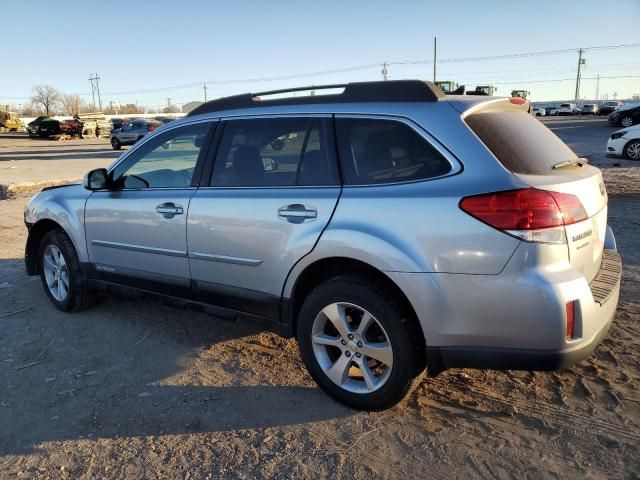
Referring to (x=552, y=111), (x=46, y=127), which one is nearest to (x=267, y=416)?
(x=46, y=127)

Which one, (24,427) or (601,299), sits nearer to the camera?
(601,299)

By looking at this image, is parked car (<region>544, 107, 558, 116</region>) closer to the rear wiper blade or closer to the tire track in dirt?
the rear wiper blade

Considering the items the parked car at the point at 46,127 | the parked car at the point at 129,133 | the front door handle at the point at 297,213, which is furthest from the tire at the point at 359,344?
the parked car at the point at 46,127

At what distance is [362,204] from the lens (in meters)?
2.95

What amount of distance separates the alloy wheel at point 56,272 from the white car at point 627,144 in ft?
49.9

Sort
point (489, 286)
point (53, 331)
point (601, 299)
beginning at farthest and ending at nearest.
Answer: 1. point (53, 331)
2. point (601, 299)
3. point (489, 286)

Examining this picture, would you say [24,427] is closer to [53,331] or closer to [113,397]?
[113,397]

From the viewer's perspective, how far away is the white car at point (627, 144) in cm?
1494

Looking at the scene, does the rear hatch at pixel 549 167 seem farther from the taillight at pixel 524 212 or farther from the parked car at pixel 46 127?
the parked car at pixel 46 127

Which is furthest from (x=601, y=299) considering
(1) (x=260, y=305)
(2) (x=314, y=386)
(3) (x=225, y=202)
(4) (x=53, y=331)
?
(4) (x=53, y=331)

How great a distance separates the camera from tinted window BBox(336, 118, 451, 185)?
2863mm

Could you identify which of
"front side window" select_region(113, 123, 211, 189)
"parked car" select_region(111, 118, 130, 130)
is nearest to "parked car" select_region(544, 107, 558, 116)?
"parked car" select_region(111, 118, 130, 130)

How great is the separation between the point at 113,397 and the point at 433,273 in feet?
7.03

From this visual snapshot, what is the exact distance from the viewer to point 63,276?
4820 millimetres
